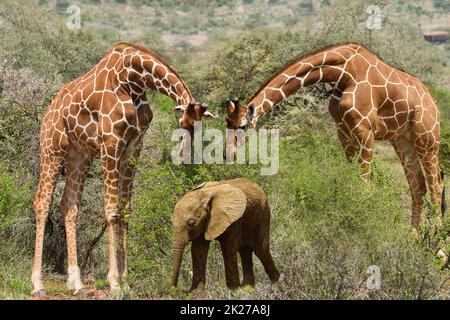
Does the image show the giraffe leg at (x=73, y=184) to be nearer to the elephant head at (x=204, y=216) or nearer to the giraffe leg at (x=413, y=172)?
the elephant head at (x=204, y=216)

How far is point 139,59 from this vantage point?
37.3ft

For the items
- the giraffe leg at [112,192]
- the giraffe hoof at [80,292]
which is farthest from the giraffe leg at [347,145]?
the giraffe hoof at [80,292]

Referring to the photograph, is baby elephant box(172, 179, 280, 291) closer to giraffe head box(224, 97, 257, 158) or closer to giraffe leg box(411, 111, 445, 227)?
giraffe head box(224, 97, 257, 158)

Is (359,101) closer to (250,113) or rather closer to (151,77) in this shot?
(250,113)

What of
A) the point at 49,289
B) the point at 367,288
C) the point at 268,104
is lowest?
the point at 49,289

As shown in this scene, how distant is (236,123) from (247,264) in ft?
6.30

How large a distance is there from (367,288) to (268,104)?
124 inches

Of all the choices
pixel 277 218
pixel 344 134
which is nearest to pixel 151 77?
pixel 277 218

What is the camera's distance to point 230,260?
9.88 meters

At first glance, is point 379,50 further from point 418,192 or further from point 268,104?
point 268,104

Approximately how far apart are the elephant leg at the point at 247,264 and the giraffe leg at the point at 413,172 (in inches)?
143

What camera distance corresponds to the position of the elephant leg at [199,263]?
9930 mm

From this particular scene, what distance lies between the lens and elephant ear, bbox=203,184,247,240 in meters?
9.71
